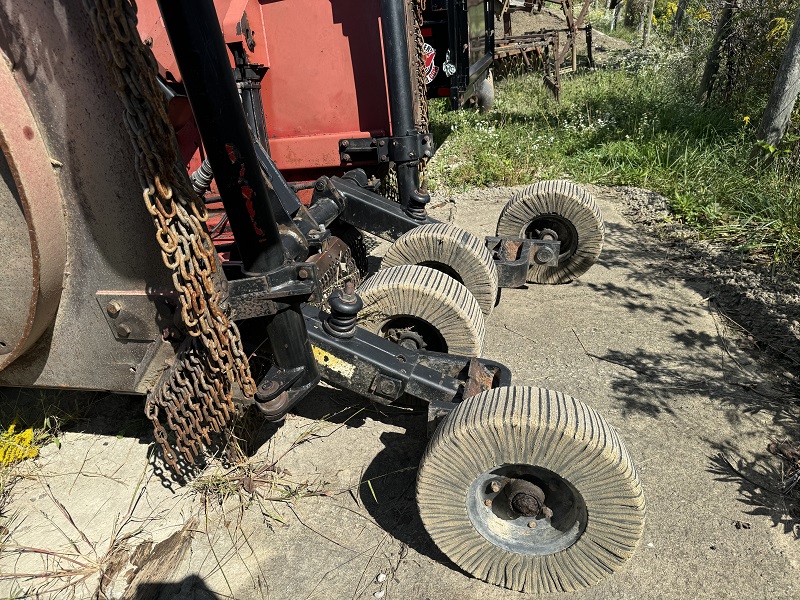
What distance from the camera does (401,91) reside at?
3.31 m

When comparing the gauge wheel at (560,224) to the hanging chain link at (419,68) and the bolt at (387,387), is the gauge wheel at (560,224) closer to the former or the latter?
the hanging chain link at (419,68)

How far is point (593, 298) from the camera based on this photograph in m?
3.82

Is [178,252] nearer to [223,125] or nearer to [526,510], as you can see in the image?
[223,125]

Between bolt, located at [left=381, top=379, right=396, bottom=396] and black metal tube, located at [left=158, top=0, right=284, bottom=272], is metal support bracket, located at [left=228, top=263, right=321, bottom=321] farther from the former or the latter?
bolt, located at [left=381, top=379, right=396, bottom=396]

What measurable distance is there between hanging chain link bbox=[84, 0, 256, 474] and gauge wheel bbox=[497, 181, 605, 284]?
2271 mm

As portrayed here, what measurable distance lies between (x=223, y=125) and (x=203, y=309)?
58 centimetres

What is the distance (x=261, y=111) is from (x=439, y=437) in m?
2.37

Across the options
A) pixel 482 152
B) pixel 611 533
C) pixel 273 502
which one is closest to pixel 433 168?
pixel 482 152

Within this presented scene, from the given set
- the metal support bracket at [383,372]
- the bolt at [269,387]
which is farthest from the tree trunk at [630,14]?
the bolt at [269,387]

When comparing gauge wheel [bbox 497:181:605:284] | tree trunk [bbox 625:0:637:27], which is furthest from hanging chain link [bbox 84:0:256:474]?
tree trunk [bbox 625:0:637:27]

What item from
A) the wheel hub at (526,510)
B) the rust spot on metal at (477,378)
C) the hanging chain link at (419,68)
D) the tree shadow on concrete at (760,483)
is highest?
the hanging chain link at (419,68)

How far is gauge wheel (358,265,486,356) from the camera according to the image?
260 cm

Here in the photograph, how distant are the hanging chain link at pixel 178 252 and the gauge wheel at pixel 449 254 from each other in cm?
134

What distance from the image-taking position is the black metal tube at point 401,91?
3.14m
